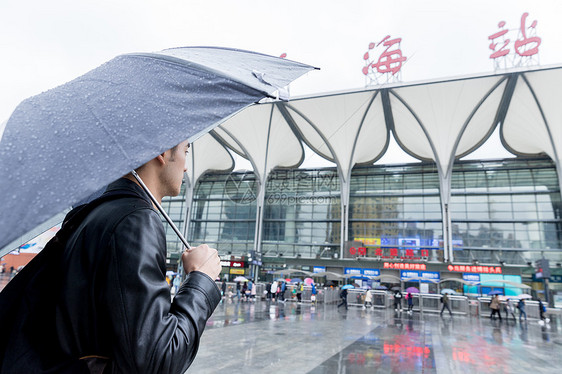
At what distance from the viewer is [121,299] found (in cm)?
90

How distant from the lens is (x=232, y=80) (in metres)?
1.27

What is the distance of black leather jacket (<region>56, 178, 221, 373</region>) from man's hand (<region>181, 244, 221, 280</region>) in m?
0.23

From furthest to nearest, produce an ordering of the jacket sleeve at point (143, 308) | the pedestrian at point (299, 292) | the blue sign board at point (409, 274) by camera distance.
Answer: the blue sign board at point (409, 274), the pedestrian at point (299, 292), the jacket sleeve at point (143, 308)

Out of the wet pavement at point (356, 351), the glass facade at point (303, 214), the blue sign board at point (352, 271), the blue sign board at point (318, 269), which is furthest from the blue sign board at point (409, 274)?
the wet pavement at point (356, 351)

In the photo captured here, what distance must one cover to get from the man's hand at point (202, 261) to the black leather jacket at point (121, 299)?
230 mm

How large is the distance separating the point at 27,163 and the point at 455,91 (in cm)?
3329

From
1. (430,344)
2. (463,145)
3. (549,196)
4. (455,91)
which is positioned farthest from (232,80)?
(549,196)

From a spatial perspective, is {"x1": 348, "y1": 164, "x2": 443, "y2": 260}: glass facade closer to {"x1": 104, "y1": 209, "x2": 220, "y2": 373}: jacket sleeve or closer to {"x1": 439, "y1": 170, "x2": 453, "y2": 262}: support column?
{"x1": 439, "y1": 170, "x2": 453, "y2": 262}: support column

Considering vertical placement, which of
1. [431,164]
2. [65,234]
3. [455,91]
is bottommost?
[65,234]

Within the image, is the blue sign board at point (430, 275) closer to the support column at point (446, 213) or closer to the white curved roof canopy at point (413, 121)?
the support column at point (446, 213)

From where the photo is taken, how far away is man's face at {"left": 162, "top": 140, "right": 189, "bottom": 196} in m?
1.35

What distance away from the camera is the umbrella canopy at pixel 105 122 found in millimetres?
786

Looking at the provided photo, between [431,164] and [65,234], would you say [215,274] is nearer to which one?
[65,234]

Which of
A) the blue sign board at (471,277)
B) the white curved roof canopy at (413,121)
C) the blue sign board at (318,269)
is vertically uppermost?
the white curved roof canopy at (413,121)
